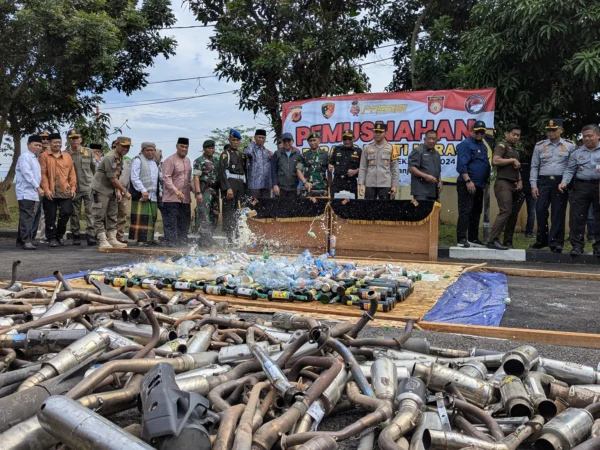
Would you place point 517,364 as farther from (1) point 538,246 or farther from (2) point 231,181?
(1) point 538,246

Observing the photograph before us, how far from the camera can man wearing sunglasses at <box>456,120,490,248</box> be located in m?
8.55

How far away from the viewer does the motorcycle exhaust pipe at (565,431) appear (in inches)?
72.2

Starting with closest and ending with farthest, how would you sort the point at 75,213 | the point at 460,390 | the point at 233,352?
the point at 460,390, the point at 233,352, the point at 75,213

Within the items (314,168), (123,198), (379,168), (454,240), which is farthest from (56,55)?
(454,240)

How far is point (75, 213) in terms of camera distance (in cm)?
1103

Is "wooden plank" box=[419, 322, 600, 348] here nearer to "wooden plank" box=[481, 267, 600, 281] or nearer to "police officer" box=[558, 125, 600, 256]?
"wooden plank" box=[481, 267, 600, 281]

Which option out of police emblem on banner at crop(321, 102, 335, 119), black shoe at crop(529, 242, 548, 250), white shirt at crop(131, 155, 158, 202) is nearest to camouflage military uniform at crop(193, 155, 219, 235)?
white shirt at crop(131, 155, 158, 202)

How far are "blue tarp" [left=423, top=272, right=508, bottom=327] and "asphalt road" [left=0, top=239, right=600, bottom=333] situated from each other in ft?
0.32

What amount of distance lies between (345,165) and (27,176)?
5.17 metres

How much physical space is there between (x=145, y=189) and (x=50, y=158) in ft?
5.73

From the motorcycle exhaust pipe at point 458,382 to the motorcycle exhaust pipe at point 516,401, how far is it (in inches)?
2.7

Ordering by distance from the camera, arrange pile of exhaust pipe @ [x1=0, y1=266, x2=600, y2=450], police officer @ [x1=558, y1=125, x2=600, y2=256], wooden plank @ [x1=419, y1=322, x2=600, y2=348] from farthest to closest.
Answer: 1. police officer @ [x1=558, y1=125, x2=600, y2=256]
2. wooden plank @ [x1=419, y1=322, x2=600, y2=348]
3. pile of exhaust pipe @ [x1=0, y1=266, x2=600, y2=450]

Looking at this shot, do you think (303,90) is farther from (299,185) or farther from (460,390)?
(460,390)

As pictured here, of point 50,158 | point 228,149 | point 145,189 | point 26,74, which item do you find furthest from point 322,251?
point 26,74
